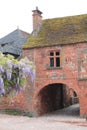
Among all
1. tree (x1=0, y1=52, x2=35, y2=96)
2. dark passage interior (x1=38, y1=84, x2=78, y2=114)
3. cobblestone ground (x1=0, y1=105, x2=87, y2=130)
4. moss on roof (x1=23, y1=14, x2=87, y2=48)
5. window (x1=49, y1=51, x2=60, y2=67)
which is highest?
moss on roof (x1=23, y1=14, x2=87, y2=48)

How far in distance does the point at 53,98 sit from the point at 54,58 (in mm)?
5898

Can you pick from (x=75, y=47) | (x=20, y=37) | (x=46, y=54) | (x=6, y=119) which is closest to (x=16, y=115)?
(x=6, y=119)

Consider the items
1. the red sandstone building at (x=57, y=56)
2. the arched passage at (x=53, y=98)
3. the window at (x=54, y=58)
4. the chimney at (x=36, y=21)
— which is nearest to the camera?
the red sandstone building at (x=57, y=56)

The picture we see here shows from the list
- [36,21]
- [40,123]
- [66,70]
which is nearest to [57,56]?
[66,70]

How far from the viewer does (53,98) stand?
29406 millimetres

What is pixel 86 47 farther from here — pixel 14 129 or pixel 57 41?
pixel 14 129

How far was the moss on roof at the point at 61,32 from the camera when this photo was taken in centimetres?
2470

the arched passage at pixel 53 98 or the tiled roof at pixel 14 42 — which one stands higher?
the tiled roof at pixel 14 42

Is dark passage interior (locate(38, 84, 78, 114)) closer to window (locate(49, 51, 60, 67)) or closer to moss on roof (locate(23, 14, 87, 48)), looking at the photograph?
window (locate(49, 51, 60, 67))

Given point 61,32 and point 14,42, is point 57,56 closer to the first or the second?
point 61,32

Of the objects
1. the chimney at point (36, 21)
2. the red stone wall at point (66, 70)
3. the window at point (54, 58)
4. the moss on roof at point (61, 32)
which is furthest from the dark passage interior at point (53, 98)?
the chimney at point (36, 21)

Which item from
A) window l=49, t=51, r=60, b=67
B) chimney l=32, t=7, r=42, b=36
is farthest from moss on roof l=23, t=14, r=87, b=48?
window l=49, t=51, r=60, b=67

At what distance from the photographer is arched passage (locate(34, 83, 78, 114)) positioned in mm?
26094

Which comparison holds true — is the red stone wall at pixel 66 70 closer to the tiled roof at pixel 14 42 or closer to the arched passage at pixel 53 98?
the arched passage at pixel 53 98
